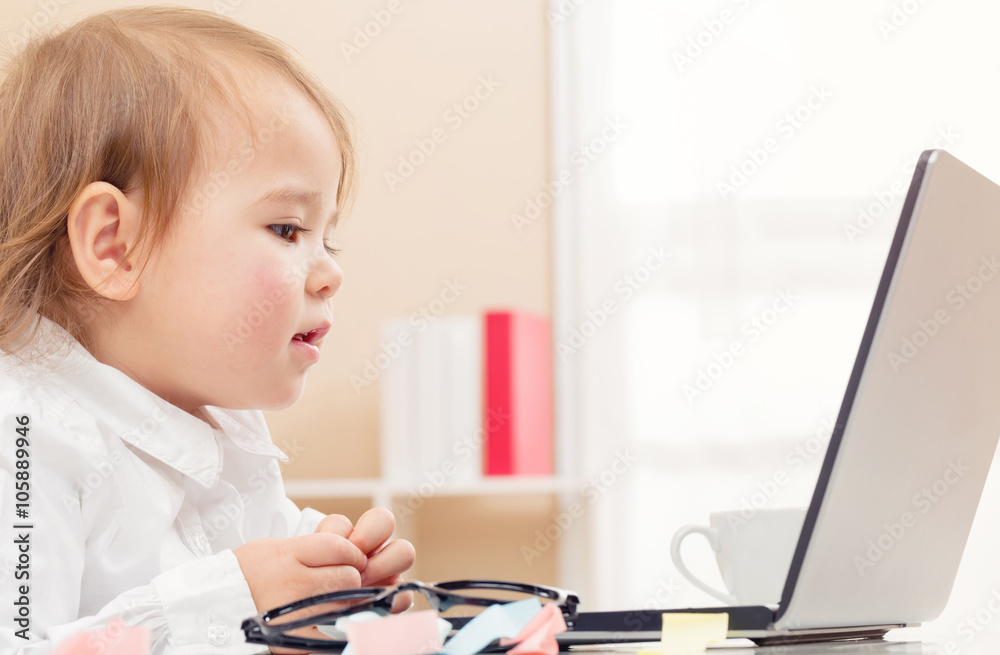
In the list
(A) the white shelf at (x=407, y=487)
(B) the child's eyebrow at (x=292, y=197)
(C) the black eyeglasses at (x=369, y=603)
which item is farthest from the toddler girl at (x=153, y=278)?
(A) the white shelf at (x=407, y=487)

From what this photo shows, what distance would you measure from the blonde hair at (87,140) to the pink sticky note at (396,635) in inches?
16.3

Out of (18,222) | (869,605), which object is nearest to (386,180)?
(18,222)

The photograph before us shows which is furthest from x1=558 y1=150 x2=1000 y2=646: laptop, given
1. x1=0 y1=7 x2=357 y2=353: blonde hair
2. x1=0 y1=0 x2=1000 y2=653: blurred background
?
x1=0 y1=0 x2=1000 y2=653: blurred background

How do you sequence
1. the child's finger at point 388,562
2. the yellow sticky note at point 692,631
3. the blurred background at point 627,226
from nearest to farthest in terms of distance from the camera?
the yellow sticky note at point 692,631, the child's finger at point 388,562, the blurred background at point 627,226

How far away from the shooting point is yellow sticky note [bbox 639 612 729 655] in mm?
484

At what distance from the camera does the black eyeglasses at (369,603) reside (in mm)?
396

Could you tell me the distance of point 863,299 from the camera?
160 cm

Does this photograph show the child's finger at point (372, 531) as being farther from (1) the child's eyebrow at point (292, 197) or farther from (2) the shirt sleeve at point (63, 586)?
(1) the child's eyebrow at point (292, 197)

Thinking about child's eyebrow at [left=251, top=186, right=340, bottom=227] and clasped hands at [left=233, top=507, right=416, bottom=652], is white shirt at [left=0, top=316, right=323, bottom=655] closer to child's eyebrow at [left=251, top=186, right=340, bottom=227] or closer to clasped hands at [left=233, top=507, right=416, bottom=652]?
clasped hands at [left=233, top=507, right=416, bottom=652]

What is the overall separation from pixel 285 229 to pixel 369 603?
380 millimetres

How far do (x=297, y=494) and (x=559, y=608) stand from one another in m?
1.39

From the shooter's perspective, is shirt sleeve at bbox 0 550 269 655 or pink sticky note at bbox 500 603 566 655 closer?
pink sticky note at bbox 500 603 566 655

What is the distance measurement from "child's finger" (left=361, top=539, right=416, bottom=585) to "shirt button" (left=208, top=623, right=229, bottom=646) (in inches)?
3.9

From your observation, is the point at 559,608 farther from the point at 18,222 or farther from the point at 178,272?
the point at 18,222
